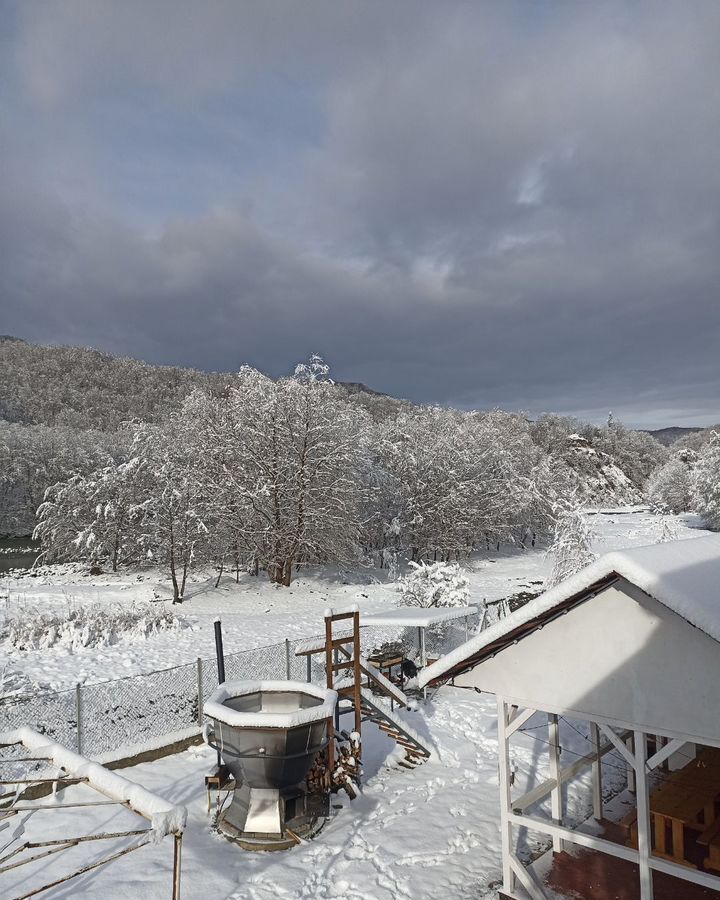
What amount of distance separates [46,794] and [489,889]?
21.2 feet

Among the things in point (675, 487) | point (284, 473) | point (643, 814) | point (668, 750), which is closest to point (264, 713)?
point (643, 814)

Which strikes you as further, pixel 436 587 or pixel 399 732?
pixel 436 587

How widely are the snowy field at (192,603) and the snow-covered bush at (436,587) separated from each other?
1.39 meters

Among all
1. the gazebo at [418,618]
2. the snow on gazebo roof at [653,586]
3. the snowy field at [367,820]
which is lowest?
the snowy field at [367,820]

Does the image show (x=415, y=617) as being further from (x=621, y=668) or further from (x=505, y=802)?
(x=621, y=668)

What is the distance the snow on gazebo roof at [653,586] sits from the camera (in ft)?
14.1

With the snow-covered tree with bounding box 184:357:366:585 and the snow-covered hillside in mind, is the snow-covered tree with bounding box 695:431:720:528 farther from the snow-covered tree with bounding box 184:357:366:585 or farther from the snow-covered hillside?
the snow-covered tree with bounding box 184:357:366:585

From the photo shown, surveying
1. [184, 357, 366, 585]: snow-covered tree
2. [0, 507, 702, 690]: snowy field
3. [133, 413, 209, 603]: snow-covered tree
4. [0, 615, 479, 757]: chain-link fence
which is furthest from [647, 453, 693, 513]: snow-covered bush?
[0, 615, 479, 757]: chain-link fence

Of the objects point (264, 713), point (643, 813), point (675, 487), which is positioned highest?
point (675, 487)

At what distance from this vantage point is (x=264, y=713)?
7648 mm

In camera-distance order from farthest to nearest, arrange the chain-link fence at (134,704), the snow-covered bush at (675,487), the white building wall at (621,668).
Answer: the snow-covered bush at (675,487)
the chain-link fence at (134,704)
the white building wall at (621,668)

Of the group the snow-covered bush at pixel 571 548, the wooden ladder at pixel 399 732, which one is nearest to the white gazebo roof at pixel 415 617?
the wooden ladder at pixel 399 732

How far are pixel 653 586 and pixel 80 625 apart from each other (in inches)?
693

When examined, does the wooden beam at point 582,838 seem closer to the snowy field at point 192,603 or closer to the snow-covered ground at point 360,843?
the snow-covered ground at point 360,843
